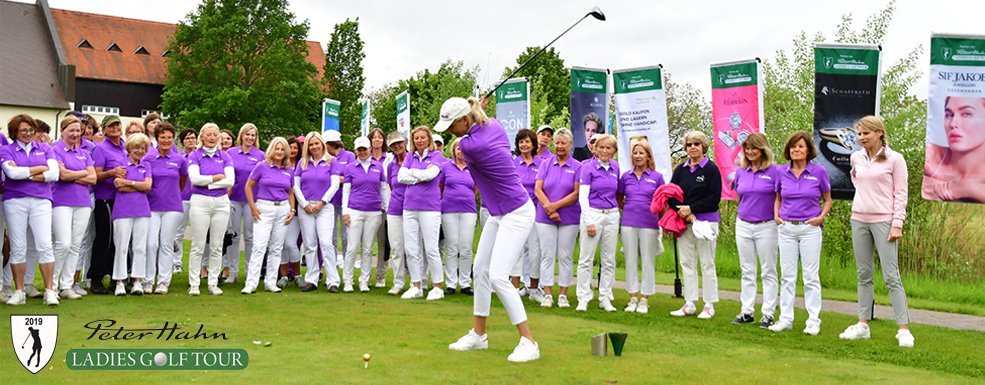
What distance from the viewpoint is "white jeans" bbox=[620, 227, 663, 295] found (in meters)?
11.0

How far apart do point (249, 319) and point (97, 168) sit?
3295 mm

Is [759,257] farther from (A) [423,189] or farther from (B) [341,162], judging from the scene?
(B) [341,162]

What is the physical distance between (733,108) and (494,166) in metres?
6.98

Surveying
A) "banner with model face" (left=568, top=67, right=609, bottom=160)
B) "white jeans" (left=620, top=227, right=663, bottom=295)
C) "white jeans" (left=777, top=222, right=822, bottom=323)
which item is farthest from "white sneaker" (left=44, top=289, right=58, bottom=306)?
"banner with model face" (left=568, top=67, right=609, bottom=160)

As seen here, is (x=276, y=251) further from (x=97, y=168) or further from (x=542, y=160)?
(x=542, y=160)

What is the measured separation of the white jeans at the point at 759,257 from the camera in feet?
32.8

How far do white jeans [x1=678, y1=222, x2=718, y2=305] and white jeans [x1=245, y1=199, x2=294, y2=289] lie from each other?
505 cm

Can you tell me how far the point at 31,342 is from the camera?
6.62 metres

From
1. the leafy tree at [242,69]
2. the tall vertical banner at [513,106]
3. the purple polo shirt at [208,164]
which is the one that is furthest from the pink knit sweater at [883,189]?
the leafy tree at [242,69]

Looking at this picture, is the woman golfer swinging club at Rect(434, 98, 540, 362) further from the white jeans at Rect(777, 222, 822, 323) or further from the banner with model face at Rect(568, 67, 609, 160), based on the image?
the banner with model face at Rect(568, 67, 609, 160)

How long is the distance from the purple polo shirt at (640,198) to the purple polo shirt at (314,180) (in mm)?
3980

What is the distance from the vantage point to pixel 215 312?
988 centimetres

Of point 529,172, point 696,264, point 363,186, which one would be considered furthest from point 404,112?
point 696,264

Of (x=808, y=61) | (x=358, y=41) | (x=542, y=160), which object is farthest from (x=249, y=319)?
(x=358, y=41)
